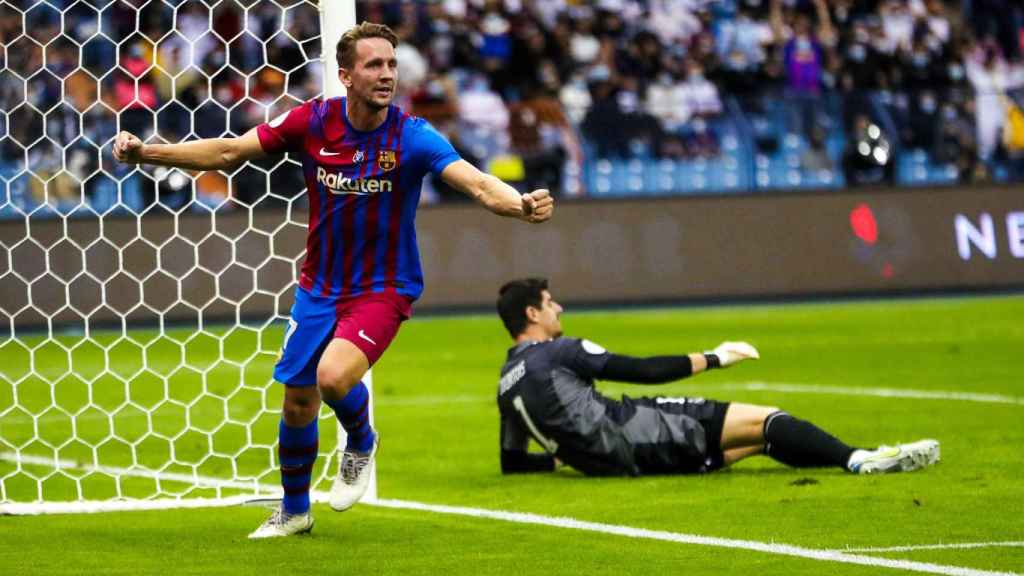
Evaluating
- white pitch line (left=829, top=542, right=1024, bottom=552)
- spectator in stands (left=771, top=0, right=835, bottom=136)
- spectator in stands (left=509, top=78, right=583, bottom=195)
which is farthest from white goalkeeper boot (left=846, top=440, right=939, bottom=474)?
spectator in stands (left=771, top=0, right=835, bottom=136)

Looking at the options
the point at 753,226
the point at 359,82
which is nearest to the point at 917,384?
the point at 359,82

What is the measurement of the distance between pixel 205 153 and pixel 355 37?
29.0 inches

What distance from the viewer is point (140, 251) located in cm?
2008

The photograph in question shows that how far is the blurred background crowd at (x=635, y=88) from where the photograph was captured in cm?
1719

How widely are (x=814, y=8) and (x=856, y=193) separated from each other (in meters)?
4.42

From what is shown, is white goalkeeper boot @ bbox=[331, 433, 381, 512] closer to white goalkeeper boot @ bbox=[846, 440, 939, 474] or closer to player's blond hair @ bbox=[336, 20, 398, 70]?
player's blond hair @ bbox=[336, 20, 398, 70]

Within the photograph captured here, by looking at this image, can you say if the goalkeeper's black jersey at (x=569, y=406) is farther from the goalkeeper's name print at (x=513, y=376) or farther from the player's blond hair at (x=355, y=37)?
the player's blond hair at (x=355, y=37)

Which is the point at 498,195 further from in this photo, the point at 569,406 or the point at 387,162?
the point at 569,406

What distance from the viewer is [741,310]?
69.1 ft

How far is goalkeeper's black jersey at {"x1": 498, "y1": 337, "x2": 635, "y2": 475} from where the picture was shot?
8.65m

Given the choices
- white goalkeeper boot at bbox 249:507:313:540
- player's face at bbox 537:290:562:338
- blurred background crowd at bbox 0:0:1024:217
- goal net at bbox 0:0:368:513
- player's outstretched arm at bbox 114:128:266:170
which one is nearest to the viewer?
player's outstretched arm at bbox 114:128:266:170

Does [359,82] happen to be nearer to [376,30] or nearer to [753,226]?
[376,30]

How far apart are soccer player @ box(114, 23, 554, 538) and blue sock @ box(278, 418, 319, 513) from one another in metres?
0.08

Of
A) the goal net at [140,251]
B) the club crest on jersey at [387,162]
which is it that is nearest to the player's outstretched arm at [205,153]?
the club crest on jersey at [387,162]
